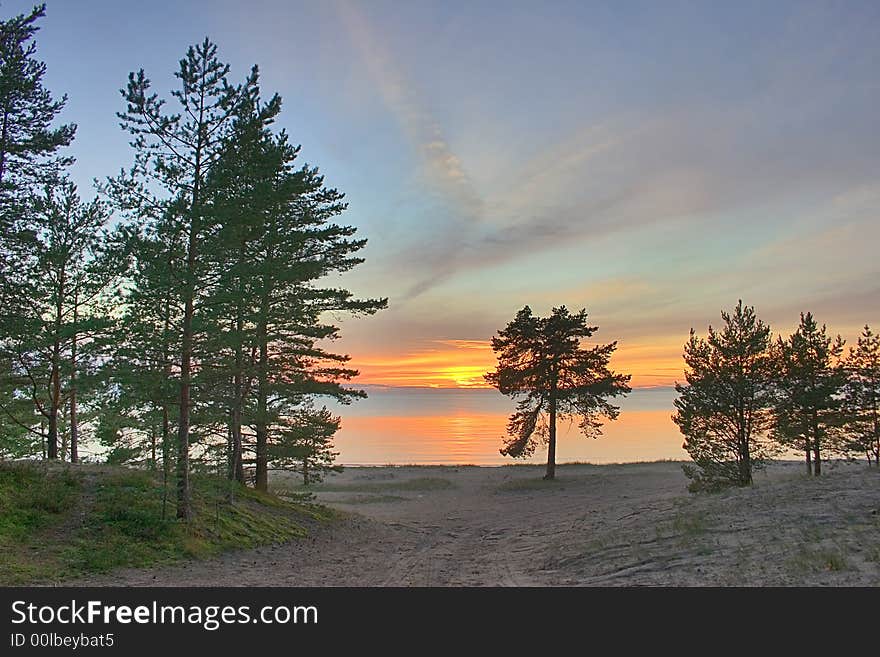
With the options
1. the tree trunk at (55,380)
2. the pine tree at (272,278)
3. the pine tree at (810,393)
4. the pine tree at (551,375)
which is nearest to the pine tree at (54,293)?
the tree trunk at (55,380)

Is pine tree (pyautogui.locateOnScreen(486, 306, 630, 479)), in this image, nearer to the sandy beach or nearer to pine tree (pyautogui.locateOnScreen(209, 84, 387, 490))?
the sandy beach

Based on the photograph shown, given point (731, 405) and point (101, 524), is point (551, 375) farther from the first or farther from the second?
point (101, 524)

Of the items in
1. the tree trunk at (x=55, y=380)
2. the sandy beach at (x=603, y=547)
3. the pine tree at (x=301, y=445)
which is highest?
the tree trunk at (x=55, y=380)

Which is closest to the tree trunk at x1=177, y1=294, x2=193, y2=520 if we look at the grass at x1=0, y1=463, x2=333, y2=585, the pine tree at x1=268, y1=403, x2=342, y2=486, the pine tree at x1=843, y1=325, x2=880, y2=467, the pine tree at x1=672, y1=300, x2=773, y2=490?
the grass at x1=0, y1=463, x2=333, y2=585

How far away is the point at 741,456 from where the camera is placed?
21266mm

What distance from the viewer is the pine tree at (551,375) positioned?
33781 millimetres

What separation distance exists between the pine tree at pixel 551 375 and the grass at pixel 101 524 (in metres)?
18.6

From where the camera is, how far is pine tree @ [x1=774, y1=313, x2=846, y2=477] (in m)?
24.9

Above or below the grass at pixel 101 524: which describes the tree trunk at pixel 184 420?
above

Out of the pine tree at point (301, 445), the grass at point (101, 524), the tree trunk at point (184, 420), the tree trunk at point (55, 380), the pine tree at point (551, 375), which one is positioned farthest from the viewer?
the pine tree at point (551, 375)

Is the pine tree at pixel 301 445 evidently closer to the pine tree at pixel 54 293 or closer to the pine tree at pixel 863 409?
the pine tree at pixel 54 293

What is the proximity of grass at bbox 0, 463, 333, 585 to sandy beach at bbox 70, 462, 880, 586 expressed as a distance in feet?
2.81

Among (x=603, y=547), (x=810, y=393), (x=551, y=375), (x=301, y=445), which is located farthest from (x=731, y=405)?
(x=301, y=445)
